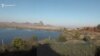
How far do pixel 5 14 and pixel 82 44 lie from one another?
7.50ft

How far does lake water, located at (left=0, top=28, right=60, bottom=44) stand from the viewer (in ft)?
21.7

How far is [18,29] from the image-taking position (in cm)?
682

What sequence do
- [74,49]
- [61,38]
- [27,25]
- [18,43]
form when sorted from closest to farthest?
[18,43], [27,25], [61,38], [74,49]

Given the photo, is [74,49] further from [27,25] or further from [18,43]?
[18,43]

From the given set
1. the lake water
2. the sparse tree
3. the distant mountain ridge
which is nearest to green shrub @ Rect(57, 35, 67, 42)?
the lake water

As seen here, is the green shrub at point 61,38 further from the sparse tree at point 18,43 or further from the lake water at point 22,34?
the sparse tree at point 18,43

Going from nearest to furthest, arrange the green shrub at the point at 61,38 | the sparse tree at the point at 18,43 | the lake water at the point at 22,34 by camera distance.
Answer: the lake water at the point at 22,34 < the sparse tree at the point at 18,43 < the green shrub at the point at 61,38

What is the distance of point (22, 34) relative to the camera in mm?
6801

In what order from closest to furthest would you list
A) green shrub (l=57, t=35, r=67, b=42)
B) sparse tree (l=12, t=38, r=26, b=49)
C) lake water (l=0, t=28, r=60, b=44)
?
lake water (l=0, t=28, r=60, b=44)
sparse tree (l=12, t=38, r=26, b=49)
green shrub (l=57, t=35, r=67, b=42)

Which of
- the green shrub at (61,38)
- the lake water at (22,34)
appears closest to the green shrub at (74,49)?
the green shrub at (61,38)

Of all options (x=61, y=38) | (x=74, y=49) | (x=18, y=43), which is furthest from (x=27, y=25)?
(x=74, y=49)

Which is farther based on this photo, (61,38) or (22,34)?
(61,38)

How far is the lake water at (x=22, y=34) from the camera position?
21.7 feet

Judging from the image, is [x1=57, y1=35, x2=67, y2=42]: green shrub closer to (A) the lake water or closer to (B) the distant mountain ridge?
(A) the lake water
